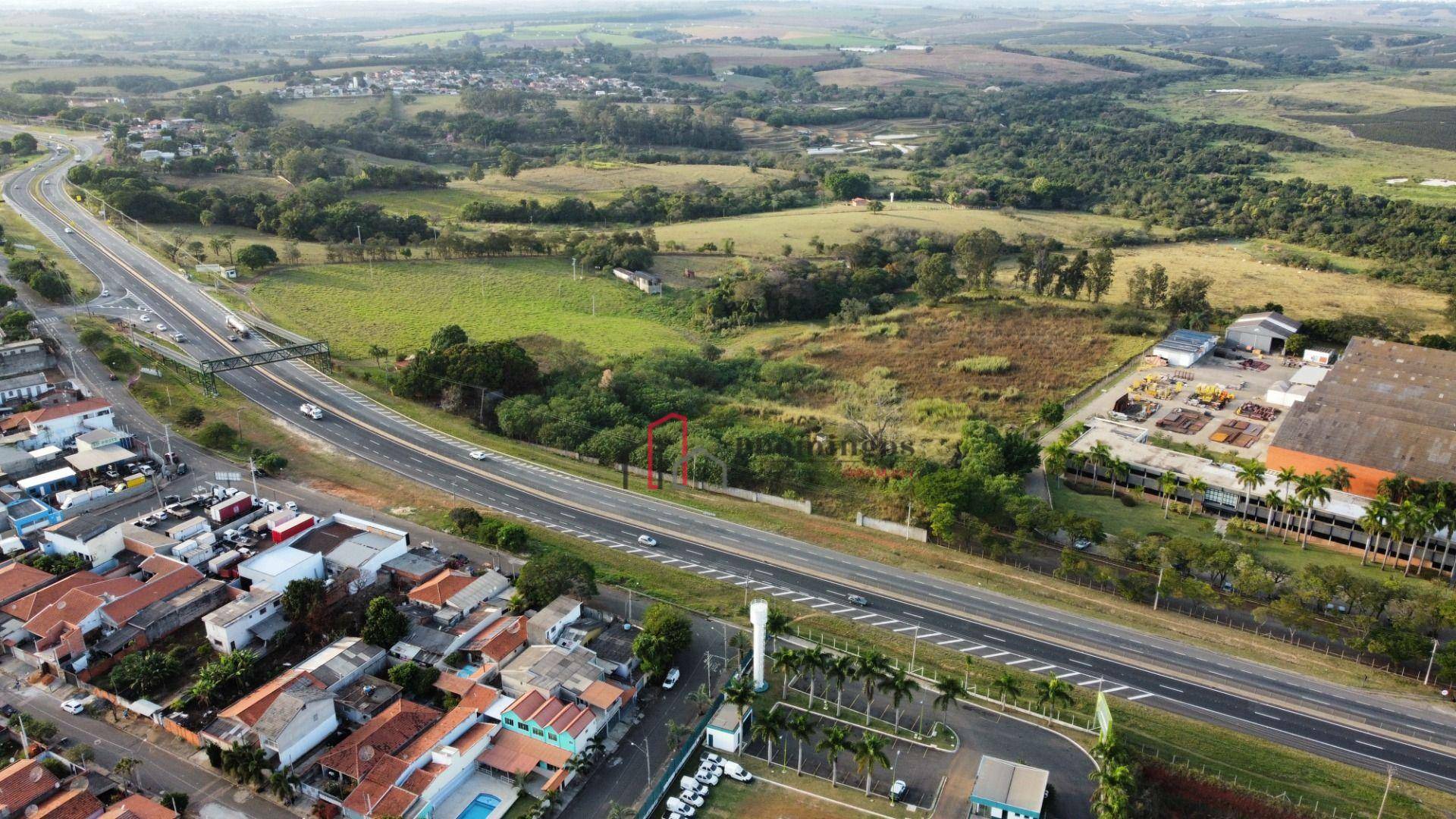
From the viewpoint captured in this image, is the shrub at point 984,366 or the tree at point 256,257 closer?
the shrub at point 984,366

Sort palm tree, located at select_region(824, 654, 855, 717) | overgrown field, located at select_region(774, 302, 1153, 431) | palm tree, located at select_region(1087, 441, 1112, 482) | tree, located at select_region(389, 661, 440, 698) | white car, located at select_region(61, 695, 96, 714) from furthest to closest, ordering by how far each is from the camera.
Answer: overgrown field, located at select_region(774, 302, 1153, 431) → palm tree, located at select_region(1087, 441, 1112, 482) → tree, located at select_region(389, 661, 440, 698) → palm tree, located at select_region(824, 654, 855, 717) → white car, located at select_region(61, 695, 96, 714)

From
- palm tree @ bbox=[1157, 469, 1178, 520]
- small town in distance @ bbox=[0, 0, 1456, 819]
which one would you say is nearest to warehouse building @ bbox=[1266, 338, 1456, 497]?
Result: small town in distance @ bbox=[0, 0, 1456, 819]

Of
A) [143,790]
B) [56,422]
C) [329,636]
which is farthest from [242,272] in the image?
[143,790]

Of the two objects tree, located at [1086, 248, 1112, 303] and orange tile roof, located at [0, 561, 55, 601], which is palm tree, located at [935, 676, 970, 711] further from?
tree, located at [1086, 248, 1112, 303]

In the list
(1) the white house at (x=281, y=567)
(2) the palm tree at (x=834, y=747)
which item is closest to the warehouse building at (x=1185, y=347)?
(2) the palm tree at (x=834, y=747)

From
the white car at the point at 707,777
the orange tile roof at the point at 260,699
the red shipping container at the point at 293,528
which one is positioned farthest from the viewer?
the red shipping container at the point at 293,528

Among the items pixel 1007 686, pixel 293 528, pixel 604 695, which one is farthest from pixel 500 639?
pixel 1007 686

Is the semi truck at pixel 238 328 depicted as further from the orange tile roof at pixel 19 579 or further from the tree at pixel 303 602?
the tree at pixel 303 602
